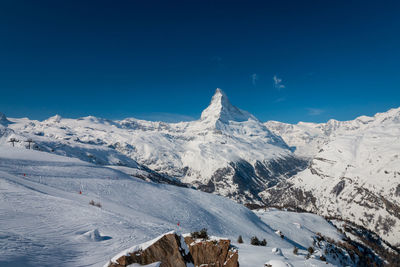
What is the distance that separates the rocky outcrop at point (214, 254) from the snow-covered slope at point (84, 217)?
5.05 metres

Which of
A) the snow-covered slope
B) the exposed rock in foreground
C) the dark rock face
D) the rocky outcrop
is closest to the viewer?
the dark rock face

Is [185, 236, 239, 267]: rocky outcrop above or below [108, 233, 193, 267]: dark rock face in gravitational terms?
below

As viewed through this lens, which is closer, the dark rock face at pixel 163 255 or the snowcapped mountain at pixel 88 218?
the dark rock face at pixel 163 255

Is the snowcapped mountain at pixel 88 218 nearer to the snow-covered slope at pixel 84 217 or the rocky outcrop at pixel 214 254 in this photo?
the snow-covered slope at pixel 84 217

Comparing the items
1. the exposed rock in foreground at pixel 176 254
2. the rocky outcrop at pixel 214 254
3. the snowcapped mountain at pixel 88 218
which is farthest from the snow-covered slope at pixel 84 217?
the rocky outcrop at pixel 214 254

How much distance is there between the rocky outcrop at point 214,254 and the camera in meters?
10.7

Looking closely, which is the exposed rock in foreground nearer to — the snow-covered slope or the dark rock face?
the dark rock face

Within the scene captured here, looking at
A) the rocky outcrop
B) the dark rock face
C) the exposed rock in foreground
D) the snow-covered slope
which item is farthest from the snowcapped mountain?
the dark rock face

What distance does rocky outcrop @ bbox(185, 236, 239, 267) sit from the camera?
35.0 feet

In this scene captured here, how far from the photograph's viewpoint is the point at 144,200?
38594 millimetres

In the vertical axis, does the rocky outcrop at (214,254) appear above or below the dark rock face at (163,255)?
below

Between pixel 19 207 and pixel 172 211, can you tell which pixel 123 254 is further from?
pixel 172 211

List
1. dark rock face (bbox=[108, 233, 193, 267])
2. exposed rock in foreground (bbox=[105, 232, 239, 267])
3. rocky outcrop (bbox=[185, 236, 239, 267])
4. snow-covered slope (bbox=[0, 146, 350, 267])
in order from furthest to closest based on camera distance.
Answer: snow-covered slope (bbox=[0, 146, 350, 267])
rocky outcrop (bbox=[185, 236, 239, 267])
exposed rock in foreground (bbox=[105, 232, 239, 267])
dark rock face (bbox=[108, 233, 193, 267])

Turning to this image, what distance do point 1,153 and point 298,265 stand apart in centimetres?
6007
